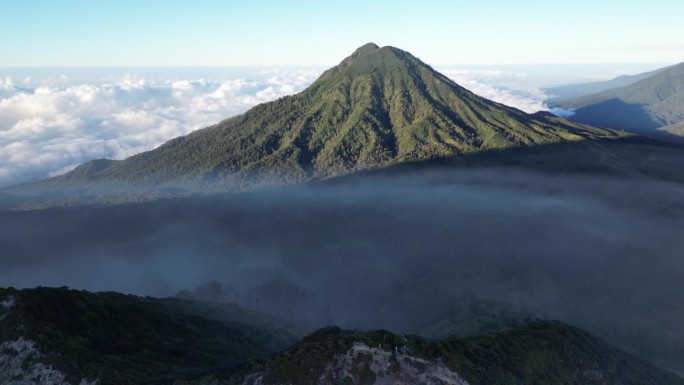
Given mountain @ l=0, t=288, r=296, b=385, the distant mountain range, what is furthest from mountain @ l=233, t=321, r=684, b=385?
mountain @ l=0, t=288, r=296, b=385

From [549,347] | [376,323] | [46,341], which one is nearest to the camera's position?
[46,341]

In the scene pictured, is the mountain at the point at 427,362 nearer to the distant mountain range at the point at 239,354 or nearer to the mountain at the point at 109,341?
the distant mountain range at the point at 239,354

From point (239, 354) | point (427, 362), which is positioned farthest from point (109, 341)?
point (427, 362)

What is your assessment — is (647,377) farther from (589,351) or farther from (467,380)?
(467,380)

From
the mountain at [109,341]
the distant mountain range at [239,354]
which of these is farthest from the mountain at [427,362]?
the mountain at [109,341]

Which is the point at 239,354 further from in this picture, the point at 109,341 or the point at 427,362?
the point at 427,362

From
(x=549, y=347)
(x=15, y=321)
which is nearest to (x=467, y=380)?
(x=549, y=347)
